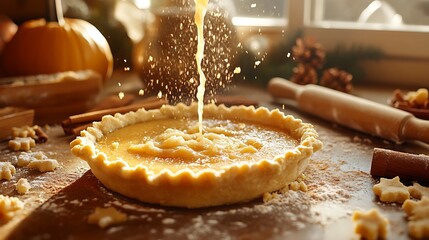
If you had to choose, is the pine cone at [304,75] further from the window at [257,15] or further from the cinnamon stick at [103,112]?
the cinnamon stick at [103,112]

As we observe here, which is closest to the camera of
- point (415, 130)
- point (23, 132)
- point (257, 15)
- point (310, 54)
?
point (415, 130)

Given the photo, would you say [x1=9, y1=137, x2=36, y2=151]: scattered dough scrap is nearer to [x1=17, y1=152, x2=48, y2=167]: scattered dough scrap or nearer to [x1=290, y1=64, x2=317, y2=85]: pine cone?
[x1=17, y1=152, x2=48, y2=167]: scattered dough scrap

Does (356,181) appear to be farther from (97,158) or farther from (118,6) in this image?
(118,6)

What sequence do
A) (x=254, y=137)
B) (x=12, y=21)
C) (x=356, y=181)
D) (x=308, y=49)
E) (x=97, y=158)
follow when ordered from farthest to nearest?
(x=12, y=21), (x=308, y=49), (x=254, y=137), (x=356, y=181), (x=97, y=158)

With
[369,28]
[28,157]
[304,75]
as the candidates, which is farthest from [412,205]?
[369,28]

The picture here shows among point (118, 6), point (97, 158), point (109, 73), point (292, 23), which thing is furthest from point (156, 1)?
point (97, 158)

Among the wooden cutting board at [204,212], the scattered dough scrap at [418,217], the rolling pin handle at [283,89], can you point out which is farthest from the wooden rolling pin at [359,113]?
the scattered dough scrap at [418,217]

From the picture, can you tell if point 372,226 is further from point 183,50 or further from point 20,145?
point 183,50
